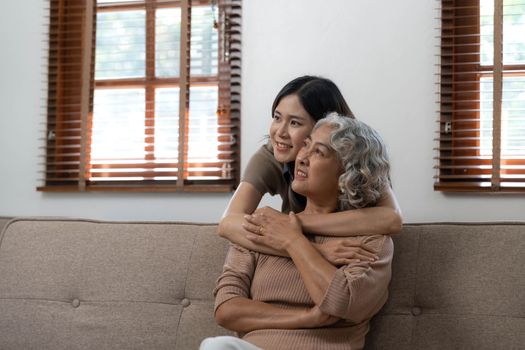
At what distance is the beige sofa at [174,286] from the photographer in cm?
214

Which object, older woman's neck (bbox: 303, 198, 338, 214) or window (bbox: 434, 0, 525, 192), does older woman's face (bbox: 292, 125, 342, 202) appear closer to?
older woman's neck (bbox: 303, 198, 338, 214)

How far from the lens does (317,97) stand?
2398 mm

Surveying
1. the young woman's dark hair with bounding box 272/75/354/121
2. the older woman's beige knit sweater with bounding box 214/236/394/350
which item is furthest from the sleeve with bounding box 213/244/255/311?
the young woman's dark hair with bounding box 272/75/354/121

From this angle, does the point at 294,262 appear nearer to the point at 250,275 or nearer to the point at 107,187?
the point at 250,275

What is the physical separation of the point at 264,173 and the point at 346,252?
0.52 metres

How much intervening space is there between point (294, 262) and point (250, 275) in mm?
175

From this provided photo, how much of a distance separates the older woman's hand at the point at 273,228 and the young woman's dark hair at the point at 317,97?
398mm

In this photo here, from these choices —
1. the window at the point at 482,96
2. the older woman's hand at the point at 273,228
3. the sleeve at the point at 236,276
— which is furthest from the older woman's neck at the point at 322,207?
the window at the point at 482,96

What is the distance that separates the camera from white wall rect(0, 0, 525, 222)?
3184 millimetres

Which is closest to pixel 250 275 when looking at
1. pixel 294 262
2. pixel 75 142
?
pixel 294 262

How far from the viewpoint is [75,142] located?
12.3 feet

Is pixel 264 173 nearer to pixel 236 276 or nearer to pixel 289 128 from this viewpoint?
pixel 289 128

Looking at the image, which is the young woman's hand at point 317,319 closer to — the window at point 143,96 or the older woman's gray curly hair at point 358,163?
the older woman's gray curly hair at point 358,163

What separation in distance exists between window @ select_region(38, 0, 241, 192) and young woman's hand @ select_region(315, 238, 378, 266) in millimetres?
1410
